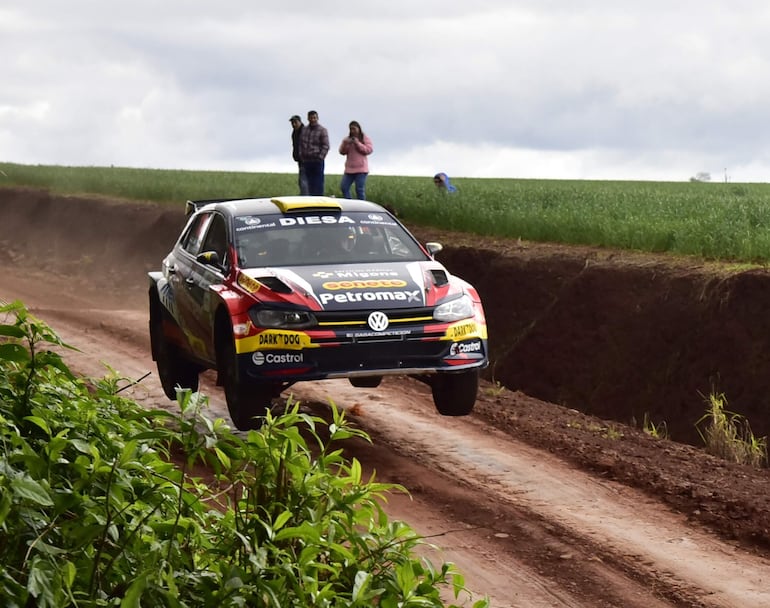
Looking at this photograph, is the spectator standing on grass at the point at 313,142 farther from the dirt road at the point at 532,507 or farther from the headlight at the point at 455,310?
the headlight at the point at 455,310

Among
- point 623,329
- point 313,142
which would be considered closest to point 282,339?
point 623,329

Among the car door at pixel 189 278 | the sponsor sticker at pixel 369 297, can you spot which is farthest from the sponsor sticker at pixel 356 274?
the car door at pixel 189 278

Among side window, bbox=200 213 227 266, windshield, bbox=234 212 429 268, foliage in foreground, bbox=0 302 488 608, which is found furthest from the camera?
side window, bbox=200 213 227 266

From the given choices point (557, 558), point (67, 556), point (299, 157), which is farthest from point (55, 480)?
point (299, 157)

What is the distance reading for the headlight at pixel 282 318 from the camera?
33.0 feet

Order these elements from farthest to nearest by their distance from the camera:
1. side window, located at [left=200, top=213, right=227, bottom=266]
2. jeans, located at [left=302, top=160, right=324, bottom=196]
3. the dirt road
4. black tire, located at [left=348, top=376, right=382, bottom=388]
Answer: jeans, located at [left=302, top=160, right=324, bottom=196]
black tire, located at [left=348, top=376, right=382, bottom=388]
side window, located at [left=200, top=213, right=227, bottom=266]
the dirt road

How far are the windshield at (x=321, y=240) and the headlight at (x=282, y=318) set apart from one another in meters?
0.91

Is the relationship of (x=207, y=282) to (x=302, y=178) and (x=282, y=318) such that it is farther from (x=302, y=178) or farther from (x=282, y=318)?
(x=302, y=178)

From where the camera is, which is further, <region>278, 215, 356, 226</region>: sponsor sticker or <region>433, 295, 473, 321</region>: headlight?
<region>278, 215, 356, 226</region>: sponsor sticker

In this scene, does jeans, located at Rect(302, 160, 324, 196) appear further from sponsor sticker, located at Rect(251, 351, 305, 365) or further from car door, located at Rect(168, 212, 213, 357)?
sponsor sticker, located at Rect(251, 351, 305, 365)

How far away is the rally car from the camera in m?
10.1

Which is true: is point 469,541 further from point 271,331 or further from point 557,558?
point 271,331

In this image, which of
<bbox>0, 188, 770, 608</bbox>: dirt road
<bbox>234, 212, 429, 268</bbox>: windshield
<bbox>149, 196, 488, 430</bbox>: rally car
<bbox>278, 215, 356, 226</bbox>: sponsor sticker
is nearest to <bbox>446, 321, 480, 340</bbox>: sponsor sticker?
<bbox>149, 196, 488, 430</bbox>: rally car

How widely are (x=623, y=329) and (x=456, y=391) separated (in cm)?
559
